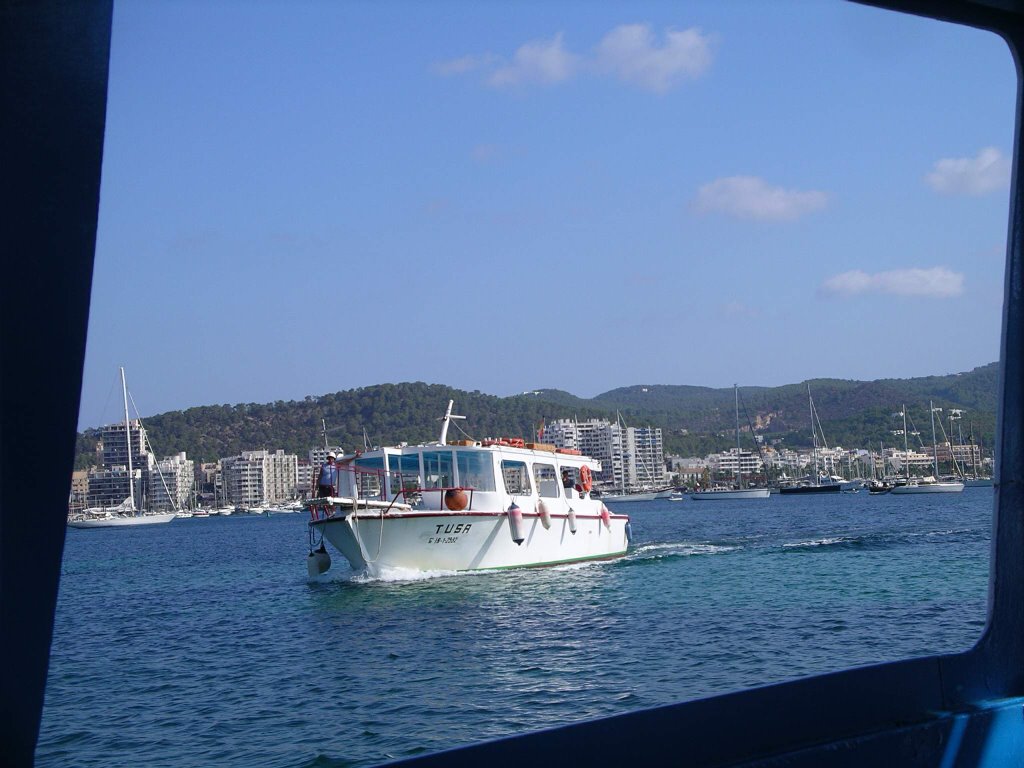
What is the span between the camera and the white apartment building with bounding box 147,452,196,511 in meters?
97.1

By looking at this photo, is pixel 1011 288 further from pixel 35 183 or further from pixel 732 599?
pixel 732 599

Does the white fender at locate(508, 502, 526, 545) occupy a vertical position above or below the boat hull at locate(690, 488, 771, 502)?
above

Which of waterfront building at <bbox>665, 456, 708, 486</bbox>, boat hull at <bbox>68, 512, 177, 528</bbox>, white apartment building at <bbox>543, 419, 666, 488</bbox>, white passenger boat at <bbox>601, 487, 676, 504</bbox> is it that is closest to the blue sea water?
white apartment building at <bbox>543, 419, 666, 488</bbox>

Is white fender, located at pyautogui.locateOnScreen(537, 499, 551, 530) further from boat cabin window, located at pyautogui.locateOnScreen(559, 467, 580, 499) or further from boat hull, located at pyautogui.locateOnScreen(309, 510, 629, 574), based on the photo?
boat cabin window, located at pyautogui.locateOnScreen(559, 467, 580, 499)

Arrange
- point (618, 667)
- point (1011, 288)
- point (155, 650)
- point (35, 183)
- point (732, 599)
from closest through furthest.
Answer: point (35, 183)
point (1011, 288)
point (618, 667)
point (155, 650)
point (732, 599)

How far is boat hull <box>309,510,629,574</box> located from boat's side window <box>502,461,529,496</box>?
1.75 feet

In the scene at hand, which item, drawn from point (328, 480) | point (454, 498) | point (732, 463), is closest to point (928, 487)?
point (732, 463)

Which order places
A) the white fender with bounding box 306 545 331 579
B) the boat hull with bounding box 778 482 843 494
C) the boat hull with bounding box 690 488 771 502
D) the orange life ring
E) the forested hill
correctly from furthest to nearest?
the boat hull with bounding box 778 482 843 494 < the boat hull with bounding box 690 488 771 502 < the forested hill < the orange life ring < the white fender with bounding box 306 545 331 579

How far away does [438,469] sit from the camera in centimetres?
1903

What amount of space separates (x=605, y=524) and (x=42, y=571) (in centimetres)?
2153

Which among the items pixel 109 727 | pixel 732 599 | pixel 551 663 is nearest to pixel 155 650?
pixel 109 727

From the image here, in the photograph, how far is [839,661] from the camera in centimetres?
1109

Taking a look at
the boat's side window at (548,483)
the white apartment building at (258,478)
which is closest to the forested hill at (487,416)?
the boat's side window at (548,483)

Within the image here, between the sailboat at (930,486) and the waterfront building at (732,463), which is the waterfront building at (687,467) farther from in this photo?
the sailboat at (930,486)
